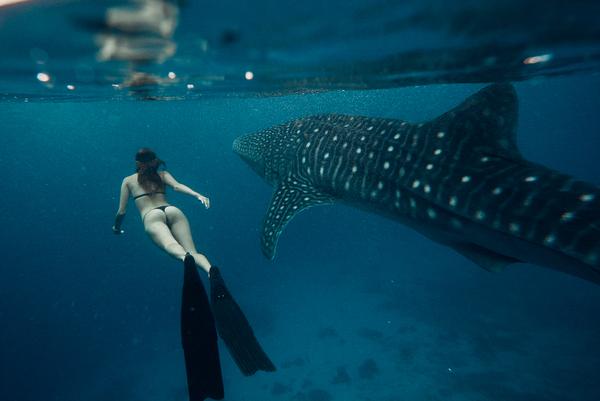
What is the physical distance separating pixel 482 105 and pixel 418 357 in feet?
50.7

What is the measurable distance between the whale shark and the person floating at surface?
169 cm

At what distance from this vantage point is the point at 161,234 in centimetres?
578

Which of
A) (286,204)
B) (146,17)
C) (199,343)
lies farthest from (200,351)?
(146,17)

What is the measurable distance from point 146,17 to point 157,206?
128 inches

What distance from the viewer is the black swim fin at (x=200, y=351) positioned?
3996mm

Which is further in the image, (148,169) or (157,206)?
(148,169)

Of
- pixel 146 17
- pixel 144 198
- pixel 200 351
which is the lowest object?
pixel 200 351

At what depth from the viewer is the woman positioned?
229 inches

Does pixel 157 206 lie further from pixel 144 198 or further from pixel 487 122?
pixel 487 122

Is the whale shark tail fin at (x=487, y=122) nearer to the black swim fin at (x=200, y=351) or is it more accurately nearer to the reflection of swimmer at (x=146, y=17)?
the black swim fin at (x=200, y=351)

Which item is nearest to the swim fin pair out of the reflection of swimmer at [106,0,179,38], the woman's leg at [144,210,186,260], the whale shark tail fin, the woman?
the woman's leg at [144,210,186,260]

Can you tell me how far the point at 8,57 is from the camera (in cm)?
716

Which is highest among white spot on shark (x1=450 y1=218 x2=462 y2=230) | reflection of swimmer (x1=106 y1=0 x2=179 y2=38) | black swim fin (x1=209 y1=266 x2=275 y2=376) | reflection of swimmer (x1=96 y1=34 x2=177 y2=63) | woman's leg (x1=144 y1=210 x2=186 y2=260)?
reflection of swimmer (x1=106 y1=0 x2=179 y2=38)

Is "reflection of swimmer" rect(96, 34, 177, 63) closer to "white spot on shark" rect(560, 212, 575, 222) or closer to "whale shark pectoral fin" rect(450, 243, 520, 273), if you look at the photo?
"whale shark pectoral fin" rect(450, 243, 520, 273)
